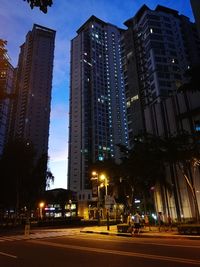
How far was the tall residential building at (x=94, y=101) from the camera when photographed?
Answer: 131625mm

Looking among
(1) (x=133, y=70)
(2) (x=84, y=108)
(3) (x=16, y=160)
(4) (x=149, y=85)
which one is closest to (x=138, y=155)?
(3) (x=16, y=160)

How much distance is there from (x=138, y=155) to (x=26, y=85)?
135 m

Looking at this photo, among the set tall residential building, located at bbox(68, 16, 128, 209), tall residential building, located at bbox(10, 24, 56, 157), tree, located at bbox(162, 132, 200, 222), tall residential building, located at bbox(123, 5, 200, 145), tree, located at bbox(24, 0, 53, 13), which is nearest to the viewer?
tree, located at bbox(24, 0, 53, 13)

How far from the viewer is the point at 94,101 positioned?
14575 centimetres

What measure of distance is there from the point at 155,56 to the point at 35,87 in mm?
85876

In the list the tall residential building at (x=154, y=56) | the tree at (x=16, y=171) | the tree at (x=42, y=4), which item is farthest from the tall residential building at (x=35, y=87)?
the tree at (x=42, y=4)

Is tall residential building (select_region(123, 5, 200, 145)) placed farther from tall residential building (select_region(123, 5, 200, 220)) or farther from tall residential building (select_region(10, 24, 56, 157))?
tall residential building (select_region(10, 24, 56, 157))

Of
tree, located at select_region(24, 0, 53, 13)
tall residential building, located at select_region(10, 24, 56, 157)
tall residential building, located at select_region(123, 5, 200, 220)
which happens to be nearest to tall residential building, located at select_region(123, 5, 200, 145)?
tall residential building, located at select_region(123, 5, 200, 220)

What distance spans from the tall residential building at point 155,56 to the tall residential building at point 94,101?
127 feet

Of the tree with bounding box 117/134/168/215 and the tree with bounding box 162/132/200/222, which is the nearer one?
the tree with bounding box 162/132/200/222

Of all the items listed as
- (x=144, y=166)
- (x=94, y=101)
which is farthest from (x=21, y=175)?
(x=94, y=101)

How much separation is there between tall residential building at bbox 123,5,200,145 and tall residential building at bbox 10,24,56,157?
6149 centimetres

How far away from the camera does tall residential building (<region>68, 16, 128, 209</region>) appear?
13162 centimetres

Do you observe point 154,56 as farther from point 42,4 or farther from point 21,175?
point 42,4
